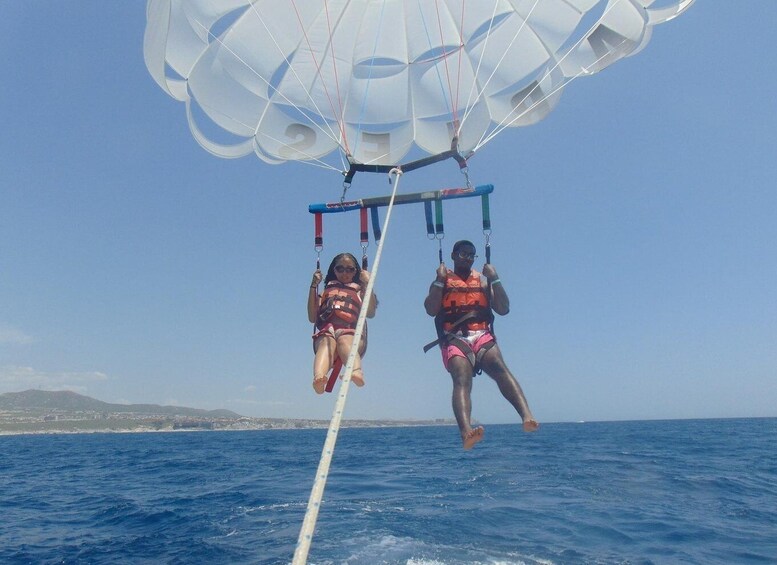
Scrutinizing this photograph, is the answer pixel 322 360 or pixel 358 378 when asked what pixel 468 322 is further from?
pixel 322 360

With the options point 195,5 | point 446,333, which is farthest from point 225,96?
point 446,333

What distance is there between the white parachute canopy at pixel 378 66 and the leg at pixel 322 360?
2613mm

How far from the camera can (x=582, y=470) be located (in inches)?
768

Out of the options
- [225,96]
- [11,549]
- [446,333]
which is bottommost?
[11,549]

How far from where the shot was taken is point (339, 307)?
22.5 ft

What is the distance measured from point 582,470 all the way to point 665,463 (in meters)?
4.60

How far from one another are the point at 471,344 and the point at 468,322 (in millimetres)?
269

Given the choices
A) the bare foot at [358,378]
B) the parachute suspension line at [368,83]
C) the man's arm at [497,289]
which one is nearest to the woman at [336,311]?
the bare foot at [358,378]

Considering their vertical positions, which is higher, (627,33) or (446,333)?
(627,33)

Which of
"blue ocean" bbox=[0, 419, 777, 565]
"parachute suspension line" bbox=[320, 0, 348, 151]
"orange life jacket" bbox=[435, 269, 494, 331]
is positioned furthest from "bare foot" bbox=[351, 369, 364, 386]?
"blue ocean" bbox=[0, 419, 777, 565]

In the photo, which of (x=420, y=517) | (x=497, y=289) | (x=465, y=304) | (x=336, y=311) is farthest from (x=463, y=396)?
(x=420, y=517)

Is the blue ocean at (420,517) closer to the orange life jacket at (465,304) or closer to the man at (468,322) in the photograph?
the man at (468,322)

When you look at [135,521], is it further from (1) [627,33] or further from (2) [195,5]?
(1) [627,33]

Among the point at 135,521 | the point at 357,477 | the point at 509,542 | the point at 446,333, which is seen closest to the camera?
the point at 446,333
